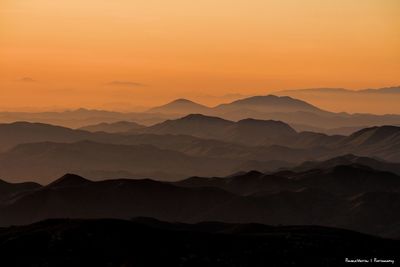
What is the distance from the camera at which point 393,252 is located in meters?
114

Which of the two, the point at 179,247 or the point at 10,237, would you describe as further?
the point at 10,237

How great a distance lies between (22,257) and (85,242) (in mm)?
8672

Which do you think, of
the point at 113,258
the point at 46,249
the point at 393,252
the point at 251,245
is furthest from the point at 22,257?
the point at 393,252

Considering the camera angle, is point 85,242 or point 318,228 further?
point 318,228

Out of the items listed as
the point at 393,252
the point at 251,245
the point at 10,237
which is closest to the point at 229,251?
the point at 251,245

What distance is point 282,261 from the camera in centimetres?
10750

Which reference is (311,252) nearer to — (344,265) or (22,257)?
(344,265)

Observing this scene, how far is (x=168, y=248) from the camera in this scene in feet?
364

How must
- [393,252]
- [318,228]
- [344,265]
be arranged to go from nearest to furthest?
1. [344,265]
2. [393,252]
3. [318,228]

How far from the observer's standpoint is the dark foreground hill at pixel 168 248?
353 ft

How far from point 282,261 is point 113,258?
2123 cm

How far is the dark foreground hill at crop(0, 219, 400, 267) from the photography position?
108m

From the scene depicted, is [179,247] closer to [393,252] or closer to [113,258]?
[113,258]

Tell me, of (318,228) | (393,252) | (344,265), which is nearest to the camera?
(344,265)
